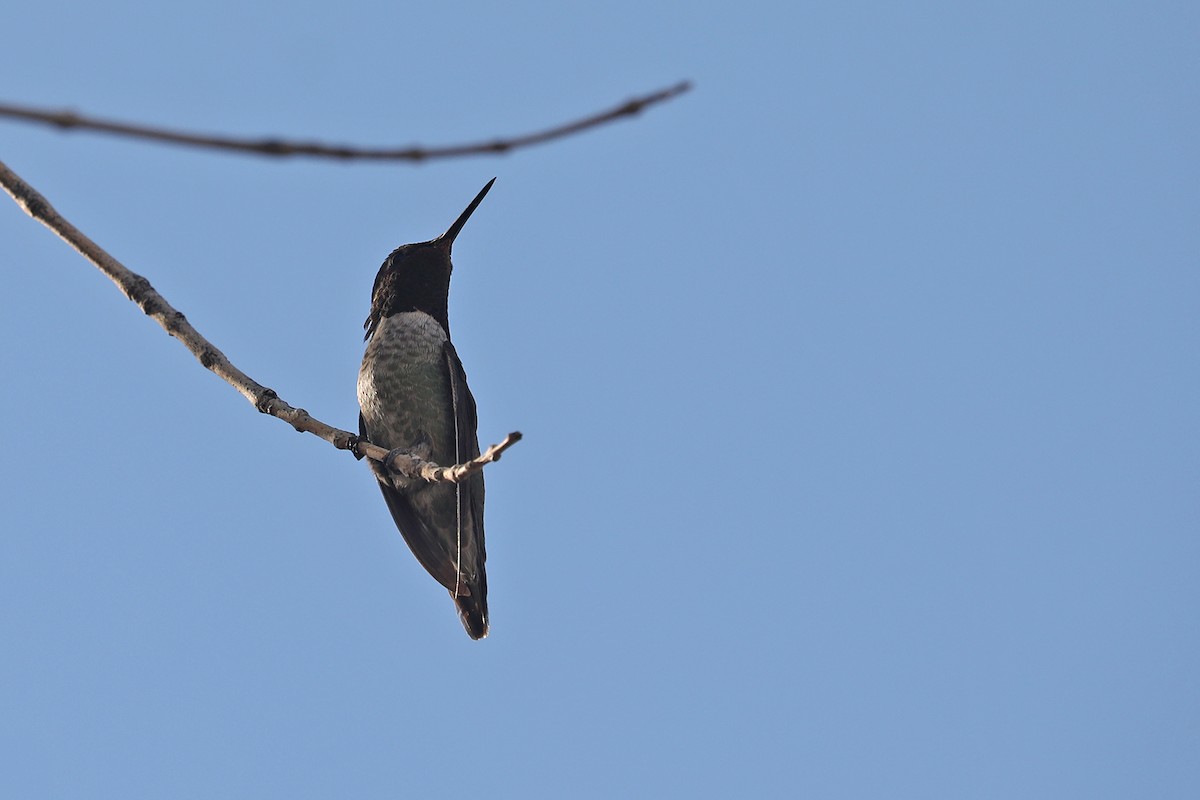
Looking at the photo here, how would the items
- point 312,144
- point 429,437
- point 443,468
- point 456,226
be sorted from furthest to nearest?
1. point 456,226
2. point 429,437
3. point 443,468
4. point 312,144

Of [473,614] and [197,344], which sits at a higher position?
[197,344]

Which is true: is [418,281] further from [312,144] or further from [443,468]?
[312,144]

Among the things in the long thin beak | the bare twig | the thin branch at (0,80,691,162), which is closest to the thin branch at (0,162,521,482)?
the bare twig

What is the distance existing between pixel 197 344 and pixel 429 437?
3319 millimetres

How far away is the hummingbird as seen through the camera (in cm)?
727

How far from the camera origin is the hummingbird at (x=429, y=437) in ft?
23.9

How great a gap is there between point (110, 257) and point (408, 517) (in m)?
3.93

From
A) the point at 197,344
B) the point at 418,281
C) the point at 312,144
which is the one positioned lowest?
the point at 312,144

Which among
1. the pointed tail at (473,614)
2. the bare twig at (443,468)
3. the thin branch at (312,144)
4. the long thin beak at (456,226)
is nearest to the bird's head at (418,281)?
the long thin beak at (456,226)

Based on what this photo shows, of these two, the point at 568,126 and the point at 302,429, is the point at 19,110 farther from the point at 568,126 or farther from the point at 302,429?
the point at 302,429

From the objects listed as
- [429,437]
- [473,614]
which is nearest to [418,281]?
[429,437]

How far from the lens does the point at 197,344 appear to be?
162 inches

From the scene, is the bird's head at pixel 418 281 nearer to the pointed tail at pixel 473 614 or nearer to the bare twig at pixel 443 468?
the pointed tail at pixel 473 614

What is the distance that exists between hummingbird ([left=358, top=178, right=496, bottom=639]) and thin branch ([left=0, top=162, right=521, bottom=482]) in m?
2.08
